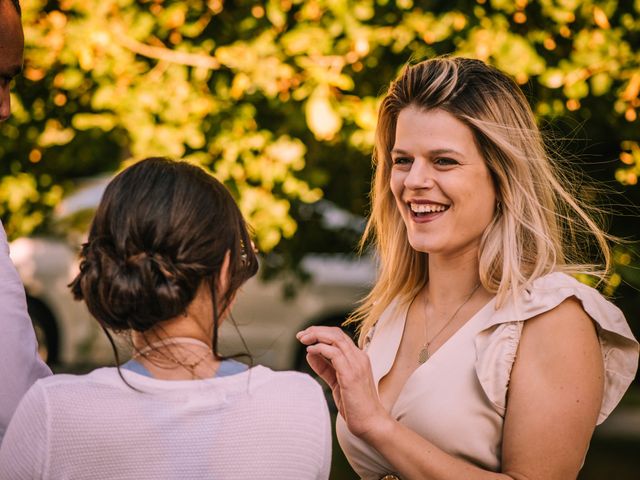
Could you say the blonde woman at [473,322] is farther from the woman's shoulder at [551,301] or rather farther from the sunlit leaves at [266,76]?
the sunlit leaves at [266,76]

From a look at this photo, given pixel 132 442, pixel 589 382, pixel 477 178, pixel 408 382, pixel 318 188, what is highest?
pixel 477 178

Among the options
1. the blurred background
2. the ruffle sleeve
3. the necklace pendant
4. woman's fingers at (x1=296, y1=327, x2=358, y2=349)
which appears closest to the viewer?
woman's fingers at (x1=296, y1=327, x2=358, y2=349)

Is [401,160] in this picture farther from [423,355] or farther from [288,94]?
[288,94]

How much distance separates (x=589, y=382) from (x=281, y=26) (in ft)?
8.47

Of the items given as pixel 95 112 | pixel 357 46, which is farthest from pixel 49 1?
pixel 357 46

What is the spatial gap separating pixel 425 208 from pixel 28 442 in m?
1.21

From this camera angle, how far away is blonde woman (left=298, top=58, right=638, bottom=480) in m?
2.08

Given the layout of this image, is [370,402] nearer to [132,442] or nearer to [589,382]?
[589,382]

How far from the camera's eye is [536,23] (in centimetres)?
404

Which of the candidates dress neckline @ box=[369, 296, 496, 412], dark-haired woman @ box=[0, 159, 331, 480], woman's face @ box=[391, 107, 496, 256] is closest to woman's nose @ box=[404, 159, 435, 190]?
woman's face @ box=[391, 107, 496, 256]

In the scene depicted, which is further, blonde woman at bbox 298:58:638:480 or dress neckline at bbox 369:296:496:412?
dress neckline at bbox 369:296:496:412

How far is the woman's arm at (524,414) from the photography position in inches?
81.3

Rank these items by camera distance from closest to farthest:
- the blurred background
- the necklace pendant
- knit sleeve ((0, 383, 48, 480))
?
knit sleeve ((0, 383, 48, 480)) < the necklace pendant < the blurred background

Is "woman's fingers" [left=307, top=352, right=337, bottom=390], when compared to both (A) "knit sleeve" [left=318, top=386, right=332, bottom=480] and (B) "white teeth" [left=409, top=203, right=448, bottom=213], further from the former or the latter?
(B) "white teeth" [left=409, top=203, right=448, bottom=213]
